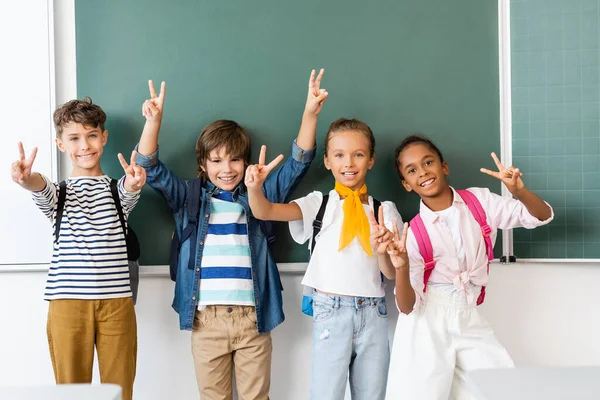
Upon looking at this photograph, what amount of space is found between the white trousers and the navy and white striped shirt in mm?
1138

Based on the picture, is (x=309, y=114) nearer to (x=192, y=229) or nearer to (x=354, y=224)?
(x=354, y=224)

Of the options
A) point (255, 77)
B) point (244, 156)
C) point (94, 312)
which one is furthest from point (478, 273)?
point (94, 312)

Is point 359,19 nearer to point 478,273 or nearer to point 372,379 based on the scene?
point 478,273

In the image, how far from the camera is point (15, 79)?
8.09 ft

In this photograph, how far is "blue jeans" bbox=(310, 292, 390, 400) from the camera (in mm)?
2227

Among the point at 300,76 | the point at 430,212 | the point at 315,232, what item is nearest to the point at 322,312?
the point at 315,232

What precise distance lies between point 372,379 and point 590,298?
1.09m

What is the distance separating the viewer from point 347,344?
7.29 ft

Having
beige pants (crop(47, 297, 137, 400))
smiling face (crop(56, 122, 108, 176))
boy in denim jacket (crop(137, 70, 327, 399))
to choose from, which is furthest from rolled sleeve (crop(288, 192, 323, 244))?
smiling face (crop(56, 122, 108, 176))

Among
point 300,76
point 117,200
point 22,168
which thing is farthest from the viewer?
point 300,76

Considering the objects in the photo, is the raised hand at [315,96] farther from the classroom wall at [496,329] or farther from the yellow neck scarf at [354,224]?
the classroom wall at [496,329]

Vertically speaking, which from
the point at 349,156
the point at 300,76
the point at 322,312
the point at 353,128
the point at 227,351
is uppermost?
the point at 300,76

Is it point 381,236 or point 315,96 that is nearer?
point 381,236

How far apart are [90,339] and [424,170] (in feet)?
4.96
